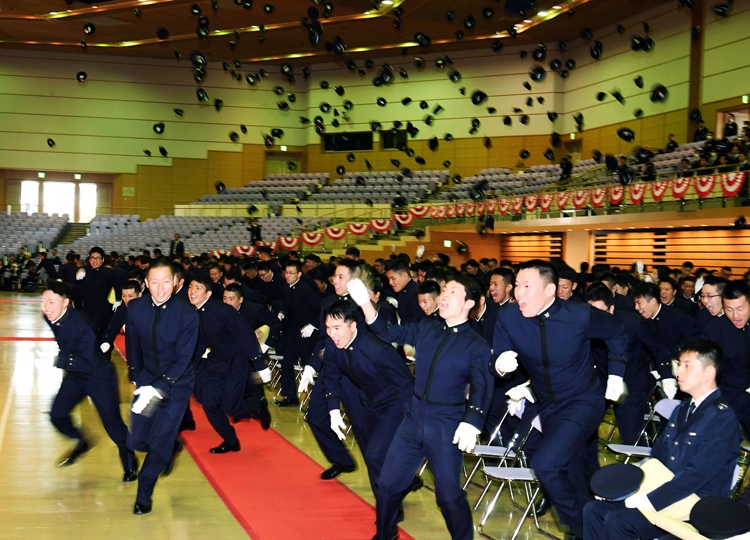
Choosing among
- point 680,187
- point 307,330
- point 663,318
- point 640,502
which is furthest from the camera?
point 680,187

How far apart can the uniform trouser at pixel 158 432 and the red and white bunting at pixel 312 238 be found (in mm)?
21916

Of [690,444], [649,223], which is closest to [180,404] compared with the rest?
[690,444]

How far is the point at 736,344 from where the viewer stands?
20.8 ft

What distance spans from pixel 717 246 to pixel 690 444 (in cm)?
1797

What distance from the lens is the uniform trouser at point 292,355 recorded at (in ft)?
33.4

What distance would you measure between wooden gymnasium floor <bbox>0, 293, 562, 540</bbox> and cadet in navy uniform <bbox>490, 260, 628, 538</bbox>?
3.32 feet

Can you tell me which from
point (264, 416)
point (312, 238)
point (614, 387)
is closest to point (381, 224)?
point (312, 238)

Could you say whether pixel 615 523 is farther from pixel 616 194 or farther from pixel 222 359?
pixel 616 194

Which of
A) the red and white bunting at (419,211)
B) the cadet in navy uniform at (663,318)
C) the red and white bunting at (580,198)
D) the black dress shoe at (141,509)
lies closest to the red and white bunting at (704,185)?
the red and white bunting at (580,198)

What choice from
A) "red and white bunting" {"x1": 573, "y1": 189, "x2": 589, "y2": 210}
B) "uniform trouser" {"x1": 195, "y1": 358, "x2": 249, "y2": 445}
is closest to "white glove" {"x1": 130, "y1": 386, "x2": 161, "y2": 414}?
"uniform trouser" {"x1": 195, "y1": 358, "x2": 249, "y2": 445}

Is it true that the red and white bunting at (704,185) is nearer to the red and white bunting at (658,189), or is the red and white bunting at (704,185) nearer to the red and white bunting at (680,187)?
the red and white bunting at (680,187)

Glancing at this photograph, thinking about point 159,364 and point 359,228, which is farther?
point 359,228

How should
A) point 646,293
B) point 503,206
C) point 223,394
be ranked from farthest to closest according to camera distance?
point 503,206
point 223,394
point 646,293

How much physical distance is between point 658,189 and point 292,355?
12.7 metres
